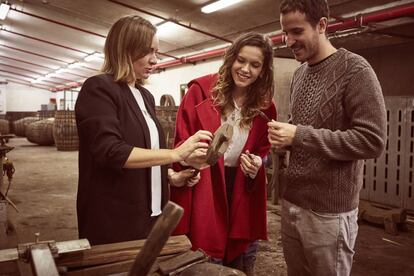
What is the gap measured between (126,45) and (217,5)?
17.2 ft

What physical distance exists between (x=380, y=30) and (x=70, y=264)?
16.4 ft

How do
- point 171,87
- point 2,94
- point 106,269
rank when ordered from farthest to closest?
1. point 2,94
2. point 171,87
3. point 106,269

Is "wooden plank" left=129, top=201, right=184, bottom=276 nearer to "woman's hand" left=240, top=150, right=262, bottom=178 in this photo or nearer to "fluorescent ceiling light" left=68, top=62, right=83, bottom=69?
"woman's hand" left=240, top=150, right=262, bottom=178

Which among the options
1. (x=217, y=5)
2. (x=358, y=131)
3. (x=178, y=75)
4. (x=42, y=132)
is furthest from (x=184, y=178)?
(x=42, y=132)

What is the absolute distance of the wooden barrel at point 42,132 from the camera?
1159 centimetres

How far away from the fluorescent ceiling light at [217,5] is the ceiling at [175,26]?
12 centimetres

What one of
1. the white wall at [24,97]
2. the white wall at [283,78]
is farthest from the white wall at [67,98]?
the white wall at [283,78]

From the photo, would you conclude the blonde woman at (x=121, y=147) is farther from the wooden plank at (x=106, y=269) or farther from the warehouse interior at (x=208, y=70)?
the wooden plank at (x=106, y=269)

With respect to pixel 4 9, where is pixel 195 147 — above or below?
below

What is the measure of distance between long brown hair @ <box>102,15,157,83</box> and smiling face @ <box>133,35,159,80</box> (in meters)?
0.02

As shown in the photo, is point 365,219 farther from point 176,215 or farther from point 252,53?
point 176,215

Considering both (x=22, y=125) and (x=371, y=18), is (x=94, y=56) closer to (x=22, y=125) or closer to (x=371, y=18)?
(x=22, y=125)

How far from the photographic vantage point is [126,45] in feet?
4.76

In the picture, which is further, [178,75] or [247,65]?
[178,75]
